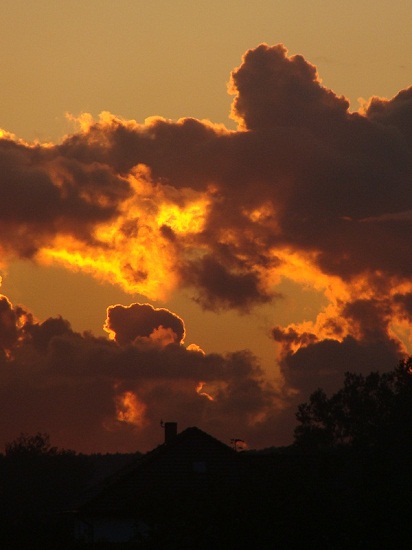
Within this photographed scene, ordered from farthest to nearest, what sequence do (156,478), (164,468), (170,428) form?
(170,428)
(164,468)
(156,478)

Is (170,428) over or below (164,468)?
over

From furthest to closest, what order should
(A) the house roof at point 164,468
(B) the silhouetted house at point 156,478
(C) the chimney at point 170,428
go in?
(C) the chimney at point 170,428
(A) the house roof at point 164,468
(B) the silhouetted house at point 156,478

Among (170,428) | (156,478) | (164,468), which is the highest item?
(170,428)

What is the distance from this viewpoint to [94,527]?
55.4 metres

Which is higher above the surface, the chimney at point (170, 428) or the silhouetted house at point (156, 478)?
the chimney at point (170, 428)

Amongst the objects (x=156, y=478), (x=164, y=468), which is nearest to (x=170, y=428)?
(x=164, y=468)

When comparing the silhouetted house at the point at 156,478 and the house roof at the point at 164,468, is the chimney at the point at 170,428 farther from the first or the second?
the silhouetted house at the point at 156,478

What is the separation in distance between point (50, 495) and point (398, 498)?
80.2 m

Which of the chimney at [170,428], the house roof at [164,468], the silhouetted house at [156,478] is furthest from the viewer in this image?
the chimney at [170,428]

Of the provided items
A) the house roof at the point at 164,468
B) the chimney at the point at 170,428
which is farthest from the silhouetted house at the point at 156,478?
the chimney at the point at 170,428

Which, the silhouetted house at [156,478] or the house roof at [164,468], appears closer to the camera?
the silhouetted house at [156,478]

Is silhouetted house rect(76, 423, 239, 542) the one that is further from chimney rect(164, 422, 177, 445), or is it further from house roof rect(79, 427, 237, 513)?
chimney rect(164, 422, 177, 445)

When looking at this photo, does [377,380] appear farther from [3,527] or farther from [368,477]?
[368,477]

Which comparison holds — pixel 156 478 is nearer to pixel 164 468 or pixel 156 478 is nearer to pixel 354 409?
pixel 164 468
